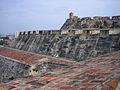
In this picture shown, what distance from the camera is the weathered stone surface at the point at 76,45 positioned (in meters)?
8.45

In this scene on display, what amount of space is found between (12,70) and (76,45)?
4.42 m

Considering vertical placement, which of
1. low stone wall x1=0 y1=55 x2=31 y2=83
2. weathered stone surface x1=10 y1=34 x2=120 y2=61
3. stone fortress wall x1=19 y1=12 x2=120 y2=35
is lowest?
low stone wall x1=0 y1=55 x2=31 y2=83

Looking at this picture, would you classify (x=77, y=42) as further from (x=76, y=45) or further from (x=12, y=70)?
(x=12, y=70)

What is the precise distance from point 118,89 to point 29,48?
13548mm

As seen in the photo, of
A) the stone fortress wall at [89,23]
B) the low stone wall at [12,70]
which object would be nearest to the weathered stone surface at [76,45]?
the stone fortress wall at [89,23]

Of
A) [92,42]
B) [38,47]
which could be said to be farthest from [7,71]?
[92,42]

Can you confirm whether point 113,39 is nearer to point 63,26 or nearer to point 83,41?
point 83,41

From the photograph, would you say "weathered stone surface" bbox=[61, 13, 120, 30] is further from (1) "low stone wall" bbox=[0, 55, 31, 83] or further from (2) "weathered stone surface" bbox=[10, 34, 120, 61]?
(1) "low stone wall" bbox=[0, 55, 31, 83]

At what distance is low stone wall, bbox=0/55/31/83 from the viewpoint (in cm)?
888

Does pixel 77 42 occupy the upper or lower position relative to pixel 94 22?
lower

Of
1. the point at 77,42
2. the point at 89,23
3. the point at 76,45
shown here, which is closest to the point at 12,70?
the point at 76,45

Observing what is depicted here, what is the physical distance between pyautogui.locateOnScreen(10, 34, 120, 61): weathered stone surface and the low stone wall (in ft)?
8.55

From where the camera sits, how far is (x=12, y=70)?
33.9 feet

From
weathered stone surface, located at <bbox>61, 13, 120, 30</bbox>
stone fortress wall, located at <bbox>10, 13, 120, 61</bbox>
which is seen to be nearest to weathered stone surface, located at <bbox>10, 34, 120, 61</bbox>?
stone fortress wall, located at <bbox>10, 13, 120, 61</bbox>
